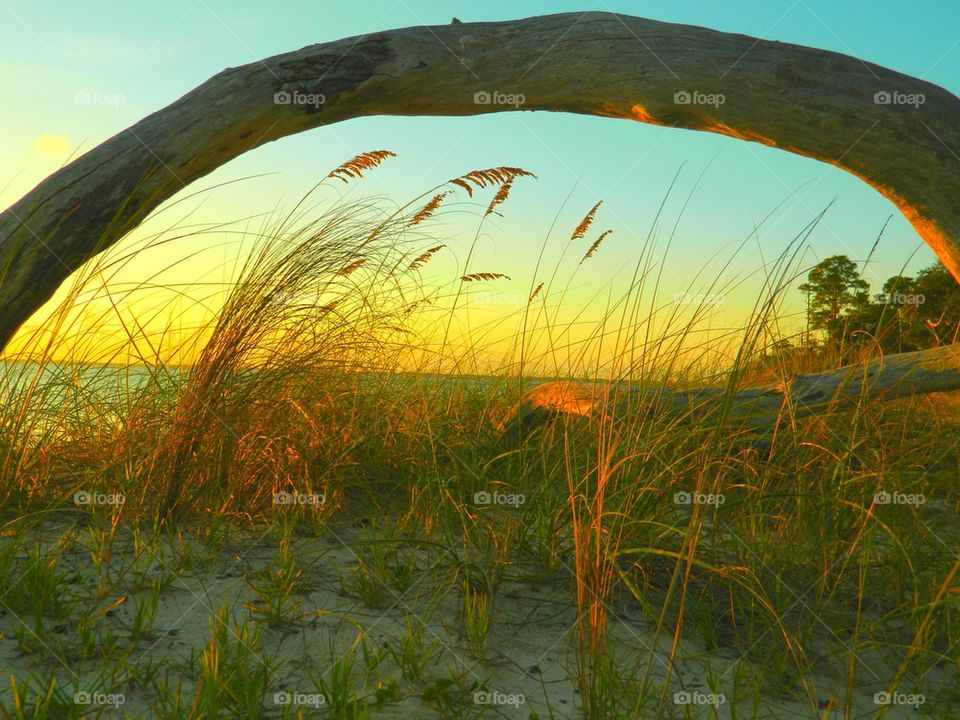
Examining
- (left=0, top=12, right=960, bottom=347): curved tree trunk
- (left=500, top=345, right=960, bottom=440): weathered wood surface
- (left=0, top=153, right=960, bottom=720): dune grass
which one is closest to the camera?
(left=0, top=153, right=960, bottom=720): dune grass

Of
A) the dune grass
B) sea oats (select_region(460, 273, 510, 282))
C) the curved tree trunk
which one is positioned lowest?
the dune grass

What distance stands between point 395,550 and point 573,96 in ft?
8.27

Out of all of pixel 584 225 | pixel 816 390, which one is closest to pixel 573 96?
pixel 584 225

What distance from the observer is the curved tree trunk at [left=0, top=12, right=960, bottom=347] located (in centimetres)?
366

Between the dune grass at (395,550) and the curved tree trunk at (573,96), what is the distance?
564 mm

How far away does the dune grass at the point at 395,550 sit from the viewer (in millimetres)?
2000

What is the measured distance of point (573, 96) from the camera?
156 inches

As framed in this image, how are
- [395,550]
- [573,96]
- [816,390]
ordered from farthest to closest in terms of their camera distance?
[816,390], [573,96], [395,550]

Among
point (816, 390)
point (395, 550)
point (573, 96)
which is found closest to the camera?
point (395, 550)

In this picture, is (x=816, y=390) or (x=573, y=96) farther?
(x=816, y=390)

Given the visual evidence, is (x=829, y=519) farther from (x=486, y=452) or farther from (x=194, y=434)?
(x=194, y=434)

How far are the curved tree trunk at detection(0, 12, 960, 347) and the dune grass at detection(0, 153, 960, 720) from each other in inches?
22.2

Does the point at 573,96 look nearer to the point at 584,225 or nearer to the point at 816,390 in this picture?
the point at 584,225

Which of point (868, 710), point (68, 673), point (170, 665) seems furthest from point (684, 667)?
point (68, 673)
